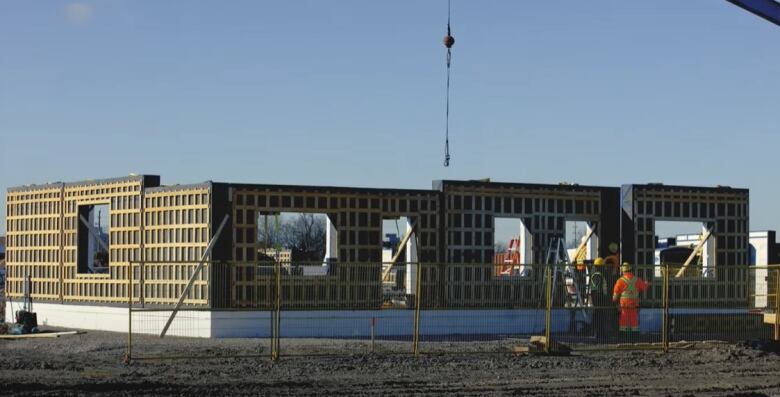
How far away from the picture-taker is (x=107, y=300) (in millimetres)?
35500

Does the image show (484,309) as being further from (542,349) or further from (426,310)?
(542,349)

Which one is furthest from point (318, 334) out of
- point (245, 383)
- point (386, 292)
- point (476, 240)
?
point (245, 383)

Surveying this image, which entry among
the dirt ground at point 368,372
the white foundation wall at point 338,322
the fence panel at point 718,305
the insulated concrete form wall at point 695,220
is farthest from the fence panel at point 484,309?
the fence panel at point 718,305

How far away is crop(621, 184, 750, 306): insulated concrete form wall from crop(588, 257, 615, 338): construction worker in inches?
141

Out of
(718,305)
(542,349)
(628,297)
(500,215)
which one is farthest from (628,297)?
(500,215)

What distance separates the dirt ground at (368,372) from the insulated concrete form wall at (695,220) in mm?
8597

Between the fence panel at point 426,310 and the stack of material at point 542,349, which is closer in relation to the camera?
the stack of material at point 542,349

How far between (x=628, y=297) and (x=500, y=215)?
6.09 meters

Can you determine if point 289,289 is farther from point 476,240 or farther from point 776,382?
point 776,382

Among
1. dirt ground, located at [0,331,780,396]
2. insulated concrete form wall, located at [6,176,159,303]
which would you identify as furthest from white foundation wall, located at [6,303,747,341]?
dirt ground, located at [0,331,780,396]

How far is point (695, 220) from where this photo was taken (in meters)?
38.8

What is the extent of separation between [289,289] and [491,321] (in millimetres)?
5322

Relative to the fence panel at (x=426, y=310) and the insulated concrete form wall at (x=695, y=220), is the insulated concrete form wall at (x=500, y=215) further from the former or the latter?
the insulated concrete form wall at (x=695, y=220)

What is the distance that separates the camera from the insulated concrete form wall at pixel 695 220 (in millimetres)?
37656
